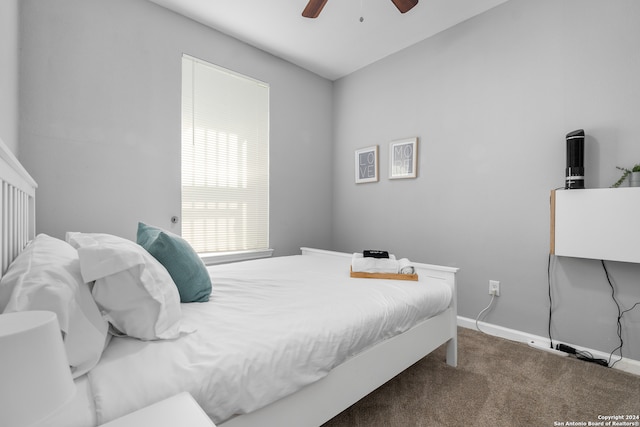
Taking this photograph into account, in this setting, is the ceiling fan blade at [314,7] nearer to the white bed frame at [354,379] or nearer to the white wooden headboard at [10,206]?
the white wooden headboard at [10,206]

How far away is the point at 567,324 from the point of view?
82.7 inches

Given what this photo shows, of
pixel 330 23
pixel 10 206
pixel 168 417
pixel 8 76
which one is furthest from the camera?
pixel 330 23

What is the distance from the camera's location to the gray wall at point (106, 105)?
1.90 m

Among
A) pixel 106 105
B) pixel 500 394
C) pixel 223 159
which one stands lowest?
pixel 500 394

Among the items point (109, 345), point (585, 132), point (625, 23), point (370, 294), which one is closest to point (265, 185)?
point (370, 294)

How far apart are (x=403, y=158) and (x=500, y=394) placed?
2.05 meters

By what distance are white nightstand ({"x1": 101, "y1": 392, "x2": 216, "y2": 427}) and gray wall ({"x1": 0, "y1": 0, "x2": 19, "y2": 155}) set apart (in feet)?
4.36

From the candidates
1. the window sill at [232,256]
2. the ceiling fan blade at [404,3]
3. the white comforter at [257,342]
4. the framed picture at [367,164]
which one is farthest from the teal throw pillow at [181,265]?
the framed picture at [367,164]

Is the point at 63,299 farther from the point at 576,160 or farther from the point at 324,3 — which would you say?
the point at 576,160

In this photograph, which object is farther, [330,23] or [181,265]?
[330,23]

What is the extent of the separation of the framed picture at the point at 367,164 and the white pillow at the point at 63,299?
2.72m

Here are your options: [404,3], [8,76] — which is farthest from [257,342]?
[404,3]

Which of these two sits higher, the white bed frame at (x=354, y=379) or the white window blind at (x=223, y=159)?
the white window blind at (x=223, y=159)

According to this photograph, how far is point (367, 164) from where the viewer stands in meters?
3.29
